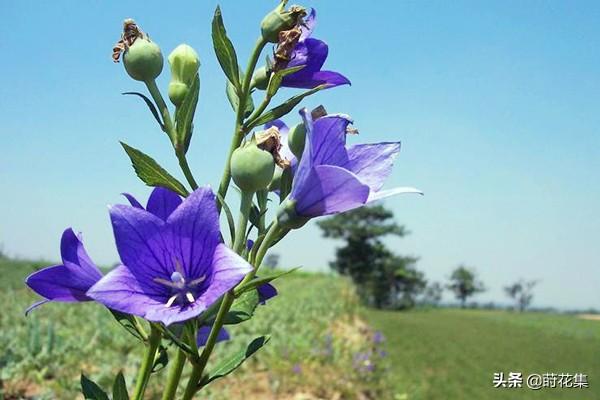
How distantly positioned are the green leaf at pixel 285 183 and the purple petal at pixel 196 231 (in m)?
0.19

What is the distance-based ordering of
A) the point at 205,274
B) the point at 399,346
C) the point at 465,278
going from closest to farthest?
1. the point at 205,274
2. the point at 399,346
3. the point at 465,278

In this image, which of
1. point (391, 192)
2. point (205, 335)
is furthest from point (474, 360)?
point (391, 192)

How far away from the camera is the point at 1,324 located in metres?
4.32

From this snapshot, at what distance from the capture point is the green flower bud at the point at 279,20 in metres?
1.05

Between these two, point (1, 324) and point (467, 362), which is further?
point (467, 362)

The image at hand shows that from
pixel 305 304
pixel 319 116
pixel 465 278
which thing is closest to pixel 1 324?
pixel 319 116

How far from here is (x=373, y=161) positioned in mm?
1020

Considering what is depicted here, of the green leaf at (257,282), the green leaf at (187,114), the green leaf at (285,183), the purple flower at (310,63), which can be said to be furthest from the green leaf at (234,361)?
the purple flower at (310,63)

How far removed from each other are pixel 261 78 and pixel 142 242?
15.5 inches

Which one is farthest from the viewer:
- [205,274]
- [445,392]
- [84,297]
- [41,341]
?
[445,392]

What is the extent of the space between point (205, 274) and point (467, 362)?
36.1 feet

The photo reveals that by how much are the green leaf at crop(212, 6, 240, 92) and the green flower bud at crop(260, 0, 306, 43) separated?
67 millimetres

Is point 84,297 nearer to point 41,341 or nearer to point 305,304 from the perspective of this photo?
point 41,341

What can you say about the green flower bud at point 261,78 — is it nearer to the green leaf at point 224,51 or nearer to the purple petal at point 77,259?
the green leaf at point 224,51
